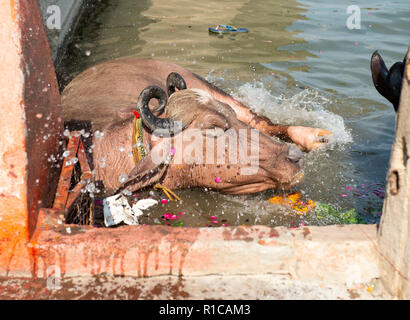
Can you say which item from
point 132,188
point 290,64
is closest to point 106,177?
point 132,188

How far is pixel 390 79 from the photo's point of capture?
3570 millimetres

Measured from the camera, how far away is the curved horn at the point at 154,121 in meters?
4.41

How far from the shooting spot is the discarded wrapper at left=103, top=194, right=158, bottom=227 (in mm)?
4102

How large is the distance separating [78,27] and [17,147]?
340 inches

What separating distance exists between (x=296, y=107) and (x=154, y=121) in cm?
331

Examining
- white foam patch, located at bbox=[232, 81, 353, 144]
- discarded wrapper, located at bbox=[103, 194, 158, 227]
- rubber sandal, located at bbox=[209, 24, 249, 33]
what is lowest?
white foam patch, located at bbox=[232, 81, 353, 144]

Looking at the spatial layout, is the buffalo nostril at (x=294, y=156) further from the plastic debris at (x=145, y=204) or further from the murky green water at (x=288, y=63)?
the plastic debris at (x=145, y=204)

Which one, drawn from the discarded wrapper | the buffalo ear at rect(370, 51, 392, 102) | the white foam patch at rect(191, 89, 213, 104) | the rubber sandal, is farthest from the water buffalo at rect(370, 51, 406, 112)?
the rubber sandal

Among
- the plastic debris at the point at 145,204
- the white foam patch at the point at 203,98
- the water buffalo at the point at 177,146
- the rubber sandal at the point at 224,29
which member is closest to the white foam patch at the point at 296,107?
the water buffalo at the point at 177,146

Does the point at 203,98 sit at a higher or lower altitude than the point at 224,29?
higher

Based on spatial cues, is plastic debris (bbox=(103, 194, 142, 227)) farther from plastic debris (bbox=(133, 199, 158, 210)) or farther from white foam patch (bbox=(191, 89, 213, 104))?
white foam patch (bbox=(191, 89, 213, 104))

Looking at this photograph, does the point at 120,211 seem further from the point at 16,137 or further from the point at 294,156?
the point at 294,156

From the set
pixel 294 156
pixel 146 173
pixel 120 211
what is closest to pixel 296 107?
pixel 294 156

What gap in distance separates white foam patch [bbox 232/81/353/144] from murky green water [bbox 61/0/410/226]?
0.02 meters
